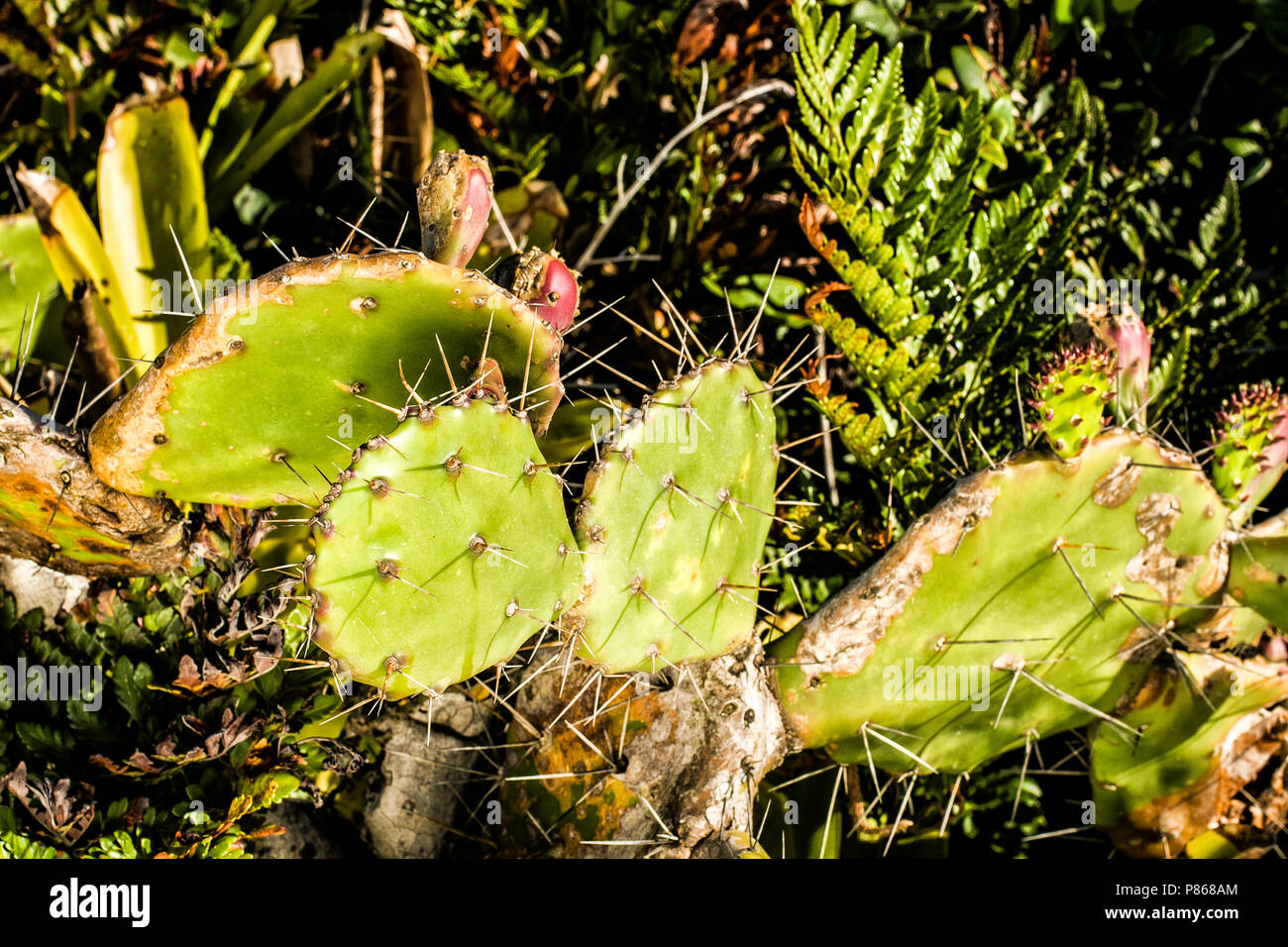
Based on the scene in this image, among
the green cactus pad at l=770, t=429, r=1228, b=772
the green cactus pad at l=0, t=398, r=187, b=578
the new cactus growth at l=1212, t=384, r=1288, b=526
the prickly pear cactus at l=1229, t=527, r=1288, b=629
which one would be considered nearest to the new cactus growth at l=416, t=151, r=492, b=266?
the green cactus pad at l=0, t=398, r=187, b=578

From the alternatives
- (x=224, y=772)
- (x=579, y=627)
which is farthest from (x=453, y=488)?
(x=224, y=772)

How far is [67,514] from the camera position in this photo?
53.4 inches

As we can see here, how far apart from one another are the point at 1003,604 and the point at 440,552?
0.93m

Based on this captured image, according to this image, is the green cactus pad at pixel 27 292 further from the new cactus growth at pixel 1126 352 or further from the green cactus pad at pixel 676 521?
the new cactus growth at pixel 1126 352

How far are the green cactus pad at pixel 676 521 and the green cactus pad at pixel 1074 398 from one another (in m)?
0.42

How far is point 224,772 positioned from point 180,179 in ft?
3.98

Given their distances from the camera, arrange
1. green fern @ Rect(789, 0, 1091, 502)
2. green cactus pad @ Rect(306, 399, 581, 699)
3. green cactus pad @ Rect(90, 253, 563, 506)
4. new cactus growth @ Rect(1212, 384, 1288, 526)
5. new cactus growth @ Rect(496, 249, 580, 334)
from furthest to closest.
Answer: green fern @ Rect(789, 0, 1091, 502) < new cactus growth @ Rect(1212, 384, 1288, 526) < new cactus growth @ Rect(496, 249, 580, 334) < green cactus pad @ Rect(90, 253, 563, 506) < green cactus pad @ Rect(306, 399, 581, 699)

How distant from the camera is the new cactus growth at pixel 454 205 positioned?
124 cm

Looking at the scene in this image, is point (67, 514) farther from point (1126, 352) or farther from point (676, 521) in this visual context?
point (1126, 352)

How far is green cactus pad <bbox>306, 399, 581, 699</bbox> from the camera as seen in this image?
0.99 m

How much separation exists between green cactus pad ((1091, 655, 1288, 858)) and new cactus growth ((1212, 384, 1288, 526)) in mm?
281

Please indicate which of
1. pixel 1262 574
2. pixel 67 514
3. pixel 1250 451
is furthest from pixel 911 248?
pixel 67 514

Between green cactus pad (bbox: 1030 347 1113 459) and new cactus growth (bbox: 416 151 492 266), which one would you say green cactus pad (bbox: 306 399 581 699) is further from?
green cactus pad (bbox: 1030 347 1113 459)

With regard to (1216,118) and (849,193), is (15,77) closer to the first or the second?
(849,193)
